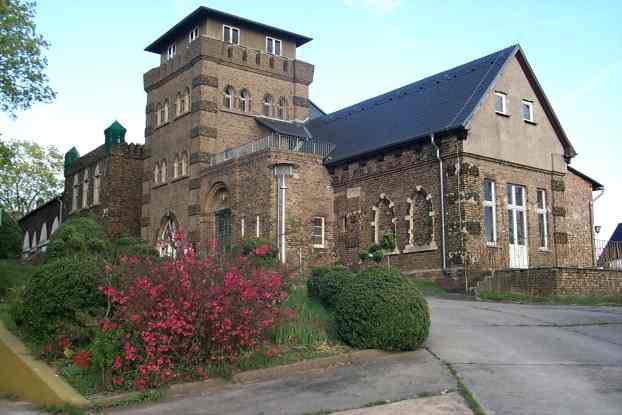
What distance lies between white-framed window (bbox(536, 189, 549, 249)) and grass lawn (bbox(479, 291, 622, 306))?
5800mm

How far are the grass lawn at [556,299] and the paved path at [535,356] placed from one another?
2693 millimetres

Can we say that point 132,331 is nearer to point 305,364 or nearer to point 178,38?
point 305,364

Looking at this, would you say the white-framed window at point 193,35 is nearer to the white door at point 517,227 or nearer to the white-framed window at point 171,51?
the white-framed window at point 171,51

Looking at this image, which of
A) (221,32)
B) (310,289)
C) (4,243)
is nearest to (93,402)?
(310,289)

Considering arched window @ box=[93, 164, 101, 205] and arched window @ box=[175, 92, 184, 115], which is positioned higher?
arched window @ box=[175, 92, 184, 115]

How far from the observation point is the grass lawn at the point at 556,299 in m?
19.6

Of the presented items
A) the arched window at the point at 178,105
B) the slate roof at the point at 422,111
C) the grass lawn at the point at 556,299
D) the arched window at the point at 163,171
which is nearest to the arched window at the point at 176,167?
the arched window at the point at 163,171

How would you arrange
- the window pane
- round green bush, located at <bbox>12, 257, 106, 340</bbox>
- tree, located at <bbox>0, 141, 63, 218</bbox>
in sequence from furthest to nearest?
1. tree, located at <bbox>0, 141, 63, 218</bbox>
2. the window pane
3. round green bush, located at <bbox>12, 257, 106, 340</bbox>

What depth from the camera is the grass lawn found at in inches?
770

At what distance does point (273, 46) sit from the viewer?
120 feet

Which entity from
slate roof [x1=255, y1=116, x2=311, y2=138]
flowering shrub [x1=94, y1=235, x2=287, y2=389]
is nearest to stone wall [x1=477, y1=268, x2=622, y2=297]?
flowering shrub [x1=94, y1=235, x2=287, y2=389]

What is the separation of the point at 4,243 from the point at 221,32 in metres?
14.2

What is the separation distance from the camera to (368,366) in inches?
402

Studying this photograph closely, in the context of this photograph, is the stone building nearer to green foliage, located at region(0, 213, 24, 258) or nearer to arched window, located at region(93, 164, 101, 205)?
arched window, located at region(93, 164, 101, 205)
